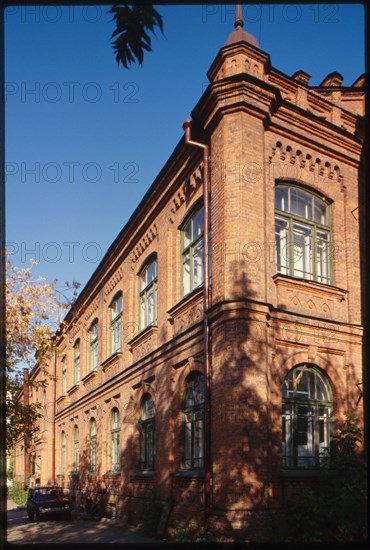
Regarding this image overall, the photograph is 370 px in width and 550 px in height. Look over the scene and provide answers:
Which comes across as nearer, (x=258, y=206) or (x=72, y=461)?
(x=258, y=206)

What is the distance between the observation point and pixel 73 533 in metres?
17.3

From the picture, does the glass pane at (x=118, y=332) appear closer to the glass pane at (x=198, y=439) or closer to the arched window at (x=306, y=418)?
the glass pane at (x=198, y=439)

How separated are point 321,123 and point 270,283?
4164mm

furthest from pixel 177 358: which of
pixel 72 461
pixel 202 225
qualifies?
pixel 72 461

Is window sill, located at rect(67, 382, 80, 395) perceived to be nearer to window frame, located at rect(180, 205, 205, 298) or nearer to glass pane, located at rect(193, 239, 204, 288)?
window frame, located at rect(180, 205, 205, 298)

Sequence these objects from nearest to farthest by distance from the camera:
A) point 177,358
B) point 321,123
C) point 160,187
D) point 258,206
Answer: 1. point 258,206
2. point 321,123
3. point 177,358
4. point 160,187

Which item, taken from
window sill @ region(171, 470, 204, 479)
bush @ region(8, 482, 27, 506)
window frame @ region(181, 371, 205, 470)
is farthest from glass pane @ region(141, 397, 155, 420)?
bush @ region(8, 482, 27, 506)

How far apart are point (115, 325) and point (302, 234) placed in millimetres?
10456

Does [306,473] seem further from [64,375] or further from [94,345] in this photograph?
[64,375]

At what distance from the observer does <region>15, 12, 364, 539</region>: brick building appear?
11750mm

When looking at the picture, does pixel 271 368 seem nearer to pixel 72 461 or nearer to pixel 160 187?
pixel 160 187

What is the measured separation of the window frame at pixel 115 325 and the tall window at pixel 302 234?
930cm

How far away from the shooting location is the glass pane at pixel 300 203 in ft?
45.6

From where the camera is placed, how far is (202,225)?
48.5 feet
